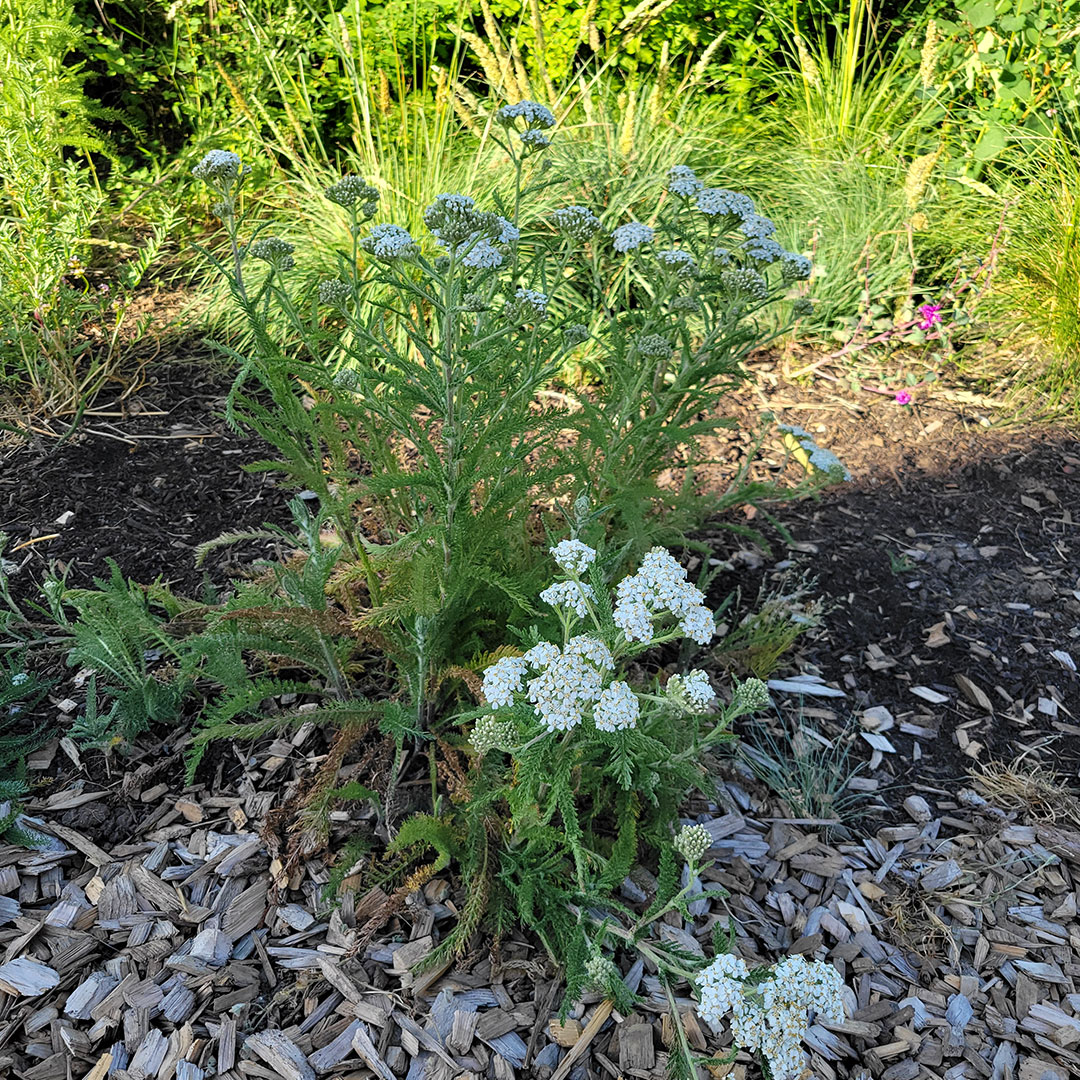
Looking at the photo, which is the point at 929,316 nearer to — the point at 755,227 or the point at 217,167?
the point at 755,227

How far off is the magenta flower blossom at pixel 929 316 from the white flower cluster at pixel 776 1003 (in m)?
3.37

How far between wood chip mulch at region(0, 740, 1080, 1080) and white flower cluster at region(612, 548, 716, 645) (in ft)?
2.32

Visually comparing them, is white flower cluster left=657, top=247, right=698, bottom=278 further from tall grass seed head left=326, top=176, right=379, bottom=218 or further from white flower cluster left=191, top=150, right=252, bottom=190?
white flower cluster left=191, top=150, right=252, bottom=190

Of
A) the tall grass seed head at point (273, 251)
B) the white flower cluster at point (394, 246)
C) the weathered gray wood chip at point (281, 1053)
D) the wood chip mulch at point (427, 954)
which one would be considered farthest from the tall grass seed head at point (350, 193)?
the weathered gray wood chip at point (281, 1053)

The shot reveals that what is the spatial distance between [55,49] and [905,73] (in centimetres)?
439

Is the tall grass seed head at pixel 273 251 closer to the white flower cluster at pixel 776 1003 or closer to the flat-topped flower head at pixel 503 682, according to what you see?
the flat-topped flower head at pixel 503 682

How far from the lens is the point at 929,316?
391 cm

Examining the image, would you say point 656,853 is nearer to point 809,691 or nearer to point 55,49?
point 809,691

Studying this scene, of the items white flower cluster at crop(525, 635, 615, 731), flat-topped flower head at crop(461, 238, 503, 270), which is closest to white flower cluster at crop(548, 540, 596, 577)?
white flower cluster at crop(525, 635, 615, 731)

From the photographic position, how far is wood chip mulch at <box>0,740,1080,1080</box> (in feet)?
5.01

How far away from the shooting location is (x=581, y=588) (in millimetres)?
1379

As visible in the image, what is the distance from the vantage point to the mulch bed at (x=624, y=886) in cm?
155

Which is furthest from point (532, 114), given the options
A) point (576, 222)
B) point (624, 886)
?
point (624, 886)

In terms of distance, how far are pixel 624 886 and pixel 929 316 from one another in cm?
310
